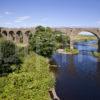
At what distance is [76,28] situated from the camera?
10362cm

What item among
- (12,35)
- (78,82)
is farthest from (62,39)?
(78,82)

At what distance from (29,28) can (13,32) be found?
14.6 meters

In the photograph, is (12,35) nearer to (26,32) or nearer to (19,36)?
(19,36)

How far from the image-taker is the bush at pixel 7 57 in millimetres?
43375

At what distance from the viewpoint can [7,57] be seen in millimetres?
45938

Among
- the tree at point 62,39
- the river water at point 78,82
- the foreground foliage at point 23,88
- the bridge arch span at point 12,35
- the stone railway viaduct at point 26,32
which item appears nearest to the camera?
the foreground foliage at point 23,88

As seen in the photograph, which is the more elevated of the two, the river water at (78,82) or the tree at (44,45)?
the tree at (44,45)

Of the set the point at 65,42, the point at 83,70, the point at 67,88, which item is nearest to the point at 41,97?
the point at 67,88

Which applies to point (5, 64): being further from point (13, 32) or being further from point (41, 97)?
point (13, 32)

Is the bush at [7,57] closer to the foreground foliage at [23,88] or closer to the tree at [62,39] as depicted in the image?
the foreground foliage at [23,88]

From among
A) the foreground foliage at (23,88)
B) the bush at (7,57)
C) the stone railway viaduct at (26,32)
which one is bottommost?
the foreground foliage at (23,88)

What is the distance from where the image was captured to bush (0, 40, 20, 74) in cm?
4338

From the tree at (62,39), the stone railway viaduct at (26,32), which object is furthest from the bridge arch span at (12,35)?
the tree at (62,39)

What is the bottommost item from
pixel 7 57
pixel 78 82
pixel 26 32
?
pixel 78 82
